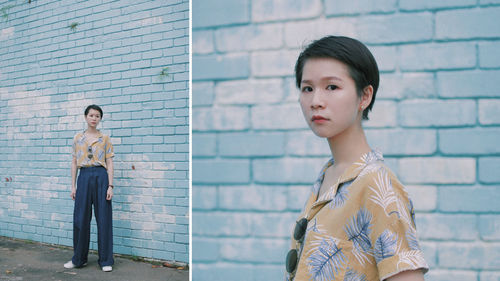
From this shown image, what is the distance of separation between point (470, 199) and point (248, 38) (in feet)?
3.68

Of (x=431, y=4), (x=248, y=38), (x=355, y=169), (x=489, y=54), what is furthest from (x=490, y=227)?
(x=248, y=38)

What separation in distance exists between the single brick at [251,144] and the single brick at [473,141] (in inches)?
26.5

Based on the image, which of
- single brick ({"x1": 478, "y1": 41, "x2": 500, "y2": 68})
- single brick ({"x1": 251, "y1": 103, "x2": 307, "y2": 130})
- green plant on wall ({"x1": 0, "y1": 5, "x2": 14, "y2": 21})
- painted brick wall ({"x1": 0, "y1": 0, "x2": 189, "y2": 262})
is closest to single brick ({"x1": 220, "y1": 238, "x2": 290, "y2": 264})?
single brick ({"x1": 251, "y1": 103, "x2": 307, "y2": 130})

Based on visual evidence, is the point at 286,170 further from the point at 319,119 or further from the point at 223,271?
the point at 319,119

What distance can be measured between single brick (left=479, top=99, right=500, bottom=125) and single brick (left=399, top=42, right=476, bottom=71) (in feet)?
0.51

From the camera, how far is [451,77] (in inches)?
67.5

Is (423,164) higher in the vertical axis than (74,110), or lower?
lower

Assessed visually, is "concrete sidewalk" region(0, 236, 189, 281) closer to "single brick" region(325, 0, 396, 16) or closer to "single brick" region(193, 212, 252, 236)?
"single brick" region(193, 212, 252, 236)

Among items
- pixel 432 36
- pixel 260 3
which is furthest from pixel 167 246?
pixel 432 36

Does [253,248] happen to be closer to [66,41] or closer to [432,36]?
[432,36]

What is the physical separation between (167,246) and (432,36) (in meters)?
3.56

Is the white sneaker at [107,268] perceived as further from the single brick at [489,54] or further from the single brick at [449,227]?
the single brick at [489,54]

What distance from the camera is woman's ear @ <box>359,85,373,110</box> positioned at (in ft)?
3.49

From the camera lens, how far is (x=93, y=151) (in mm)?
4355
